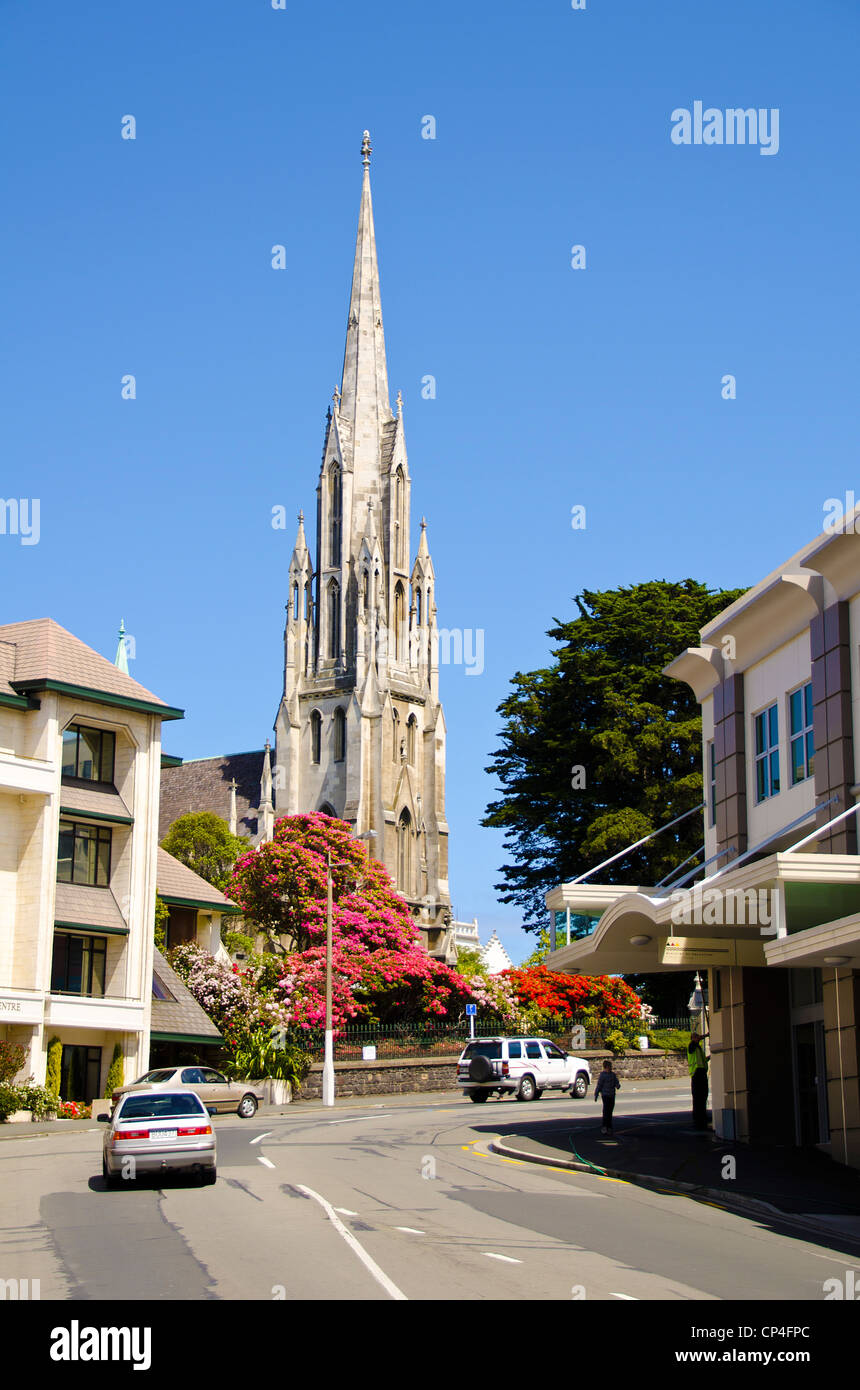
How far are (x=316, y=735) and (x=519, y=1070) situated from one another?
6446 cm

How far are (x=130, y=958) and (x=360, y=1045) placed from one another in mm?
10292

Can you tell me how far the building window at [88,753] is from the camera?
45031 mm

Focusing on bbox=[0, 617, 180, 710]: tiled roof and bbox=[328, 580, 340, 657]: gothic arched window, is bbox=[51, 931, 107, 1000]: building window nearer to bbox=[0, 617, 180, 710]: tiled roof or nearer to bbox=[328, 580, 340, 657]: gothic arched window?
bbox=[0, 617, 180, 710]: tiled roof

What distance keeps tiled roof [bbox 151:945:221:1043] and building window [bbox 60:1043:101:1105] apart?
87.9 inches

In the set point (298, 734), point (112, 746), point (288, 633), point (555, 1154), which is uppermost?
point (288, 633)

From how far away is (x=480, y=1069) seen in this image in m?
42.9

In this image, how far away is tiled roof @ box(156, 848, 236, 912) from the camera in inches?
2021

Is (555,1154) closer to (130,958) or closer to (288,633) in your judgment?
(130,958)

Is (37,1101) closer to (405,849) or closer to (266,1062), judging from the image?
(266,1062)

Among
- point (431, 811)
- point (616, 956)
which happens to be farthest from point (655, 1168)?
point (431, 811)

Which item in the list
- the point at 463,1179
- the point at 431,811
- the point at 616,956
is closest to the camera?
the point at 463,1179

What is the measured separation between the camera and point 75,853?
4491 cm

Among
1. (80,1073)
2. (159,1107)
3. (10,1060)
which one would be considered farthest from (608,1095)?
(80,1073)
